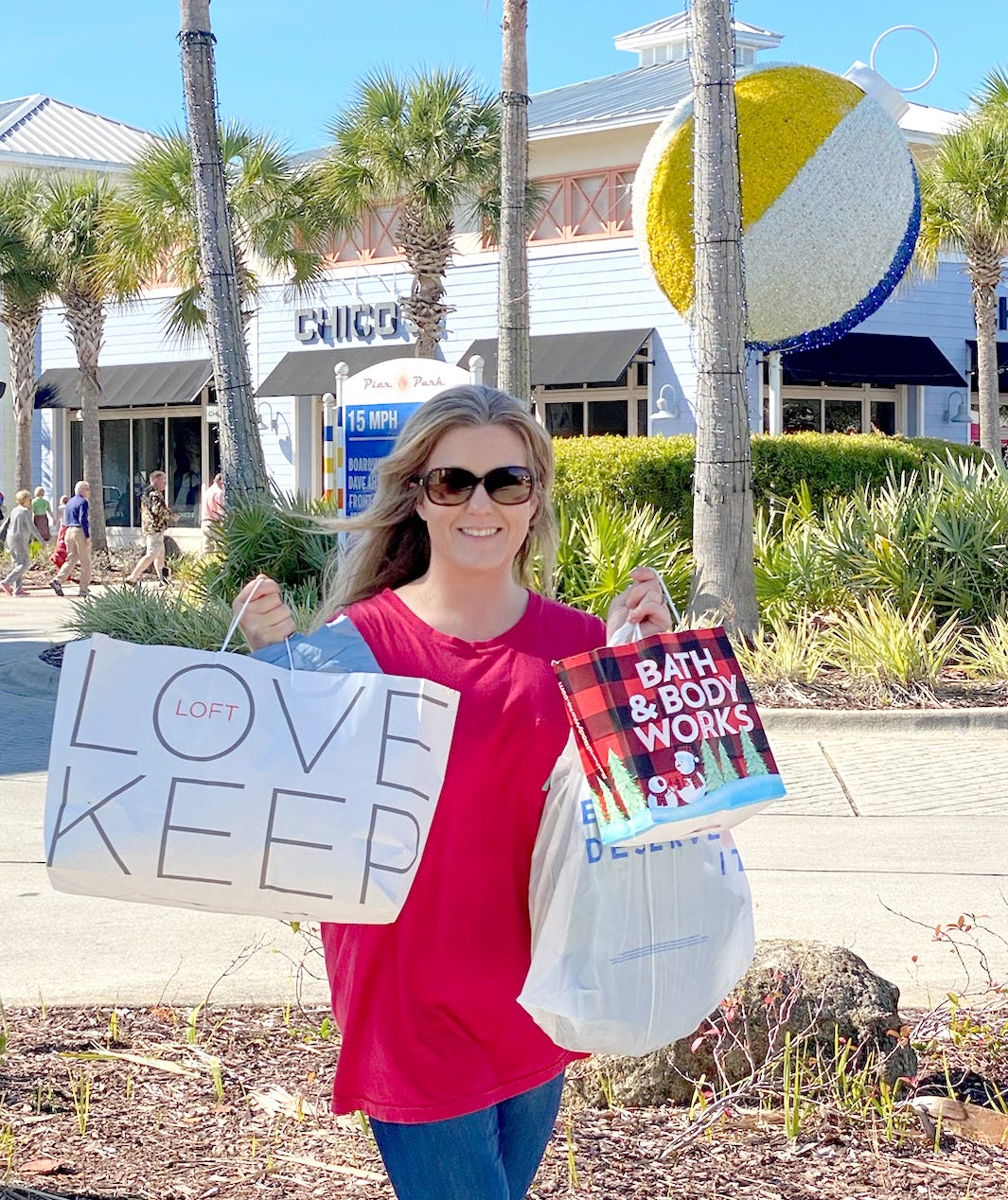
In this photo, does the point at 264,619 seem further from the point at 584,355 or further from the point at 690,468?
the point at 584,355

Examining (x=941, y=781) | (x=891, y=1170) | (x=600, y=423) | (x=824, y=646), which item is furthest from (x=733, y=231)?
(x=600, y=423)

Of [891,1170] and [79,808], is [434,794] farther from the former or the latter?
[891,1170]

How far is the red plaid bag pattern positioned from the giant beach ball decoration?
10946mm

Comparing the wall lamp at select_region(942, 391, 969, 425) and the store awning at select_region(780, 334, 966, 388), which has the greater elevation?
the store awning at select_region(780, 334, 966, 388)

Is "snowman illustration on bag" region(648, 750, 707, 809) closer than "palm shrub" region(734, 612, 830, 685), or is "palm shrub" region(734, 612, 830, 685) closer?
"snowman illustration on bag" region(648, 750, 707, 809)

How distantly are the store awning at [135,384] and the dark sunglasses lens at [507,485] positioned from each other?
30766 mm

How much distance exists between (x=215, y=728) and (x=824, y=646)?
970cm

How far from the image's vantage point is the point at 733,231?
11.6m

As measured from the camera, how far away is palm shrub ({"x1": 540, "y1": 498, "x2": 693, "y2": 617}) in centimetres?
1248

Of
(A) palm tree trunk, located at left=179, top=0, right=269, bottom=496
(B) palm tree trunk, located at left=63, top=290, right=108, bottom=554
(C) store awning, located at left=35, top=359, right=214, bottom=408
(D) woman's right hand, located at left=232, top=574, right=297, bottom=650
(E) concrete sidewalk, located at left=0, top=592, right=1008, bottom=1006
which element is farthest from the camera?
(C) store awning, located at left=35, top=359, right=214, bottom=408

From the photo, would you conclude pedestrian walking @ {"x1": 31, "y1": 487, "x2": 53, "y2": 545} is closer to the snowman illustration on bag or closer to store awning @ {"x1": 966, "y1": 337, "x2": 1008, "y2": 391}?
store awning @ {"x1": 966, "y1": 337, "x2": 1008, "y2": 391}

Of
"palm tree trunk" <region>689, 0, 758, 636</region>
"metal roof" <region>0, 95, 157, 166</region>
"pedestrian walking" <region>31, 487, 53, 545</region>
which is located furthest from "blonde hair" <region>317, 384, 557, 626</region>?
"metal roof" <region>0, 95, 157, 166</region>

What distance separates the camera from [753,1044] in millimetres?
3859

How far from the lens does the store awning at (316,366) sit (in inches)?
1178
